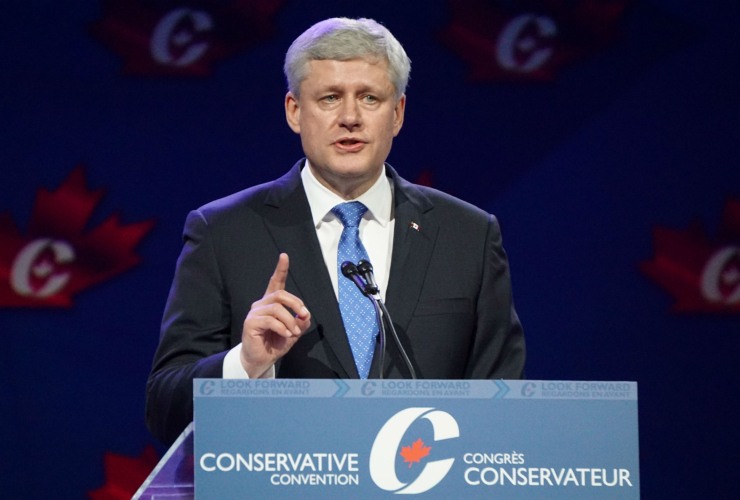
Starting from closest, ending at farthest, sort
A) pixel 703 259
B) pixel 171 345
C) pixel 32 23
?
pixel 171 345
pixel 32 23
pixel 703 259

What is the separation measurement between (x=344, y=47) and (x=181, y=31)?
1.45 metres

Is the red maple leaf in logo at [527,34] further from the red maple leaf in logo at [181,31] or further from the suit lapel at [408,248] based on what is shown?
the suit lapel at [408,248]

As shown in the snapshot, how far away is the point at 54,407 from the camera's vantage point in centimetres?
321

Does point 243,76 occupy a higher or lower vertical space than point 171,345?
higher

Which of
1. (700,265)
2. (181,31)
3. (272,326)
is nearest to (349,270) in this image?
(272,326)

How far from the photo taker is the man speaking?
1841 mm

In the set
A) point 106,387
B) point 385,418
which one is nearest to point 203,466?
point 385,418

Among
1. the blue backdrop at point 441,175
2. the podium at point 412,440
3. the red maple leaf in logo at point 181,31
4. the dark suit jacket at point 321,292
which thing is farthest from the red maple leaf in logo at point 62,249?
the podium at point 412,440

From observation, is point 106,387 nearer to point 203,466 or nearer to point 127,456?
point 127,456

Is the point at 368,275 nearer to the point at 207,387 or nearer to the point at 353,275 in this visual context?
the point at 353,275

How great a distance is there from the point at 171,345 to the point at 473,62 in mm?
1908

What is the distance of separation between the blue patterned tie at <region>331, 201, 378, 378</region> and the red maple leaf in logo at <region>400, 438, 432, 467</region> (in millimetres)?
622

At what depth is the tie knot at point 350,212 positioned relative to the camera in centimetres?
197

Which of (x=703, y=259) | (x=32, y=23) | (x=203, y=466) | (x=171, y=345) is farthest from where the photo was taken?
(x=703, y=259)
